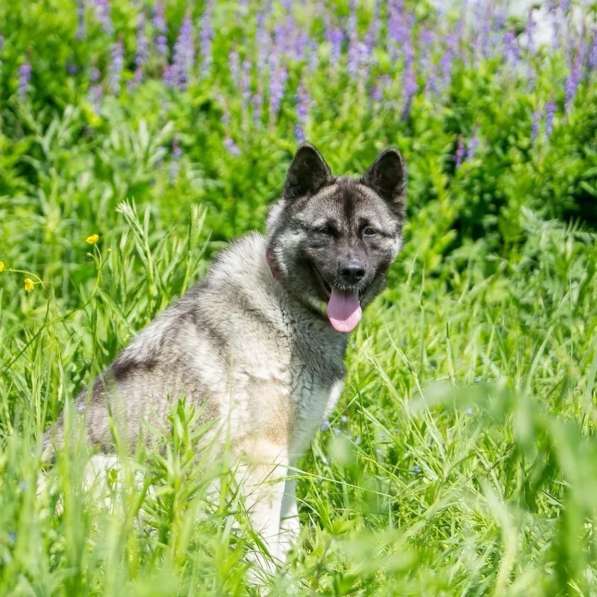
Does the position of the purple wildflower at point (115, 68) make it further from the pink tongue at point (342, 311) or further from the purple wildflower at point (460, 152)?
the pink tongue at point (342, 311)

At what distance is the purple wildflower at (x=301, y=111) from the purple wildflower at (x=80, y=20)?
1.60 m

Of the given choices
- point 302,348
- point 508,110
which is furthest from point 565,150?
point 302,348

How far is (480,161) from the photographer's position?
548 centimetres

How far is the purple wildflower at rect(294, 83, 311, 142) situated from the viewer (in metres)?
5.43

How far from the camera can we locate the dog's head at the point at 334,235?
3.40 metres

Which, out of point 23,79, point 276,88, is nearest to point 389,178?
point 276,88

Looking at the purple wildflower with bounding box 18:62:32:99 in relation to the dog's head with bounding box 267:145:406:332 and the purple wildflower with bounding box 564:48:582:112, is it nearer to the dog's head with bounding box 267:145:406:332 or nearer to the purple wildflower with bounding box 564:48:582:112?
the dog's head with bounding box 267:145:406:332

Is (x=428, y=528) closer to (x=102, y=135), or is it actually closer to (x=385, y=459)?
(x=385, y=459)

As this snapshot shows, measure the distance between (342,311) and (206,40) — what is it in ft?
11.1

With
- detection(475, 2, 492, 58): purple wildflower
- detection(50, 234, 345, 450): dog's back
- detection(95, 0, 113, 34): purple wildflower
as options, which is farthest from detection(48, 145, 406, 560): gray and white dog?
detection(95, 0, 113, 34): purple wildflower

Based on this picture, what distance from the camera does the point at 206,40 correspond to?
6141mm

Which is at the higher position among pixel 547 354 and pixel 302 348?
pixel 302 348

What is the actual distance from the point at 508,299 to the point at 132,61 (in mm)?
3539

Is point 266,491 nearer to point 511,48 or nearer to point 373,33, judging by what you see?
point 511,48
